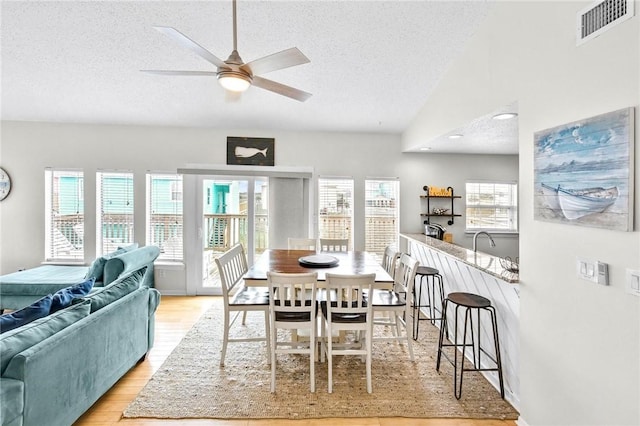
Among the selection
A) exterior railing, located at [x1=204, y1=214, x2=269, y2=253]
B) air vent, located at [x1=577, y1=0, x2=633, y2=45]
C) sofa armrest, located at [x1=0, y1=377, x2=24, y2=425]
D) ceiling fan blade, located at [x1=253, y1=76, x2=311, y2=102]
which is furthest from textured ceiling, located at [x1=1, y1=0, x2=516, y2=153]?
sofa armrest, located at [x1=0, y1=377, x2=24, y2=425]

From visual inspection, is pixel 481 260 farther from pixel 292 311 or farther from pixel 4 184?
pixel 4 184

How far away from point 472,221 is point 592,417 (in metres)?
3.60

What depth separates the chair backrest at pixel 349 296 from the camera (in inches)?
84.4

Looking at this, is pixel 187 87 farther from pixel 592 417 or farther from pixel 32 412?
pixel 592 417

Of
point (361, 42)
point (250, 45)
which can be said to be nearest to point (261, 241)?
point (250, 45)

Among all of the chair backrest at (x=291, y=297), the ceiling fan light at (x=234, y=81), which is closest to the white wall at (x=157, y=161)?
the chair backrest at (x=291, y=297)

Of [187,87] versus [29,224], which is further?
[29,224]

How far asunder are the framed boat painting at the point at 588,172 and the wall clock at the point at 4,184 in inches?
259

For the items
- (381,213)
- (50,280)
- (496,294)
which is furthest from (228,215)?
(496,294)

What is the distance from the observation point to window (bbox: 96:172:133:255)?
4496 mm

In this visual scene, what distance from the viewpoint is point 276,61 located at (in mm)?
1797

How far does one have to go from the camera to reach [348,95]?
364cm

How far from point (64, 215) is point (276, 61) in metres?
4.67

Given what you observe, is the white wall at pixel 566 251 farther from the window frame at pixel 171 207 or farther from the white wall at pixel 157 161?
the window frame at pixel 171 207
